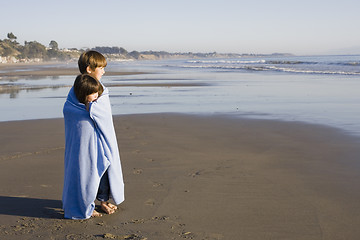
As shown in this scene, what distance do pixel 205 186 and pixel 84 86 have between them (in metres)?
1.79

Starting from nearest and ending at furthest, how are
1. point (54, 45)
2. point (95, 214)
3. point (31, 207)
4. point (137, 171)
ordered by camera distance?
point (95, 214) < point (31, 207) < point (137, 171) < point (54, 45)

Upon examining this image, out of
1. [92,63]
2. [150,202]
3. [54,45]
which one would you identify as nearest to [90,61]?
[92,63]

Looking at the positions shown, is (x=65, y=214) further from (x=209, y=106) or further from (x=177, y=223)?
(x=209, y=106)

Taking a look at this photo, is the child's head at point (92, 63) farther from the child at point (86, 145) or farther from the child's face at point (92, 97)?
the child's face at point (92, 97)

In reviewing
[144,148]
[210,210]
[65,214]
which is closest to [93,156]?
[65,214]

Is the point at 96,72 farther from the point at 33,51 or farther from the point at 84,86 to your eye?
the point at 33,51

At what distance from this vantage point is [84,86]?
3.66 meters

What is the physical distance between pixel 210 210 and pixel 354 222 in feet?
4.08

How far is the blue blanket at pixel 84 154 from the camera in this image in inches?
146

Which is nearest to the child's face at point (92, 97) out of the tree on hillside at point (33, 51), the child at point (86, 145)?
the child at point (86, 145)

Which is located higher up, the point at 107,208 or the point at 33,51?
the point at 33,51

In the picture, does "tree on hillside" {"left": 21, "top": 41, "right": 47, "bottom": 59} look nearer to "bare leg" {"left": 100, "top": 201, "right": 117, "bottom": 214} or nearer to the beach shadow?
the beach shadow

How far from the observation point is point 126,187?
183 inches

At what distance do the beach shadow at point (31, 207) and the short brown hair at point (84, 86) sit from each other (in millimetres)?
1107
